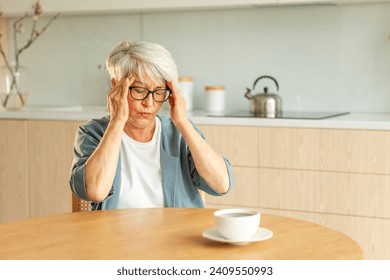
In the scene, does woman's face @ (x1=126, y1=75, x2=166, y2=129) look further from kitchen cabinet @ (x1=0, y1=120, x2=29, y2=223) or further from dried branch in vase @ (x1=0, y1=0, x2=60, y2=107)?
dried branch in vase @ (x1=0, y1=0, x2=60, y2=107)

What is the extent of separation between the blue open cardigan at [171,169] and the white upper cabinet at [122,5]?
175cm

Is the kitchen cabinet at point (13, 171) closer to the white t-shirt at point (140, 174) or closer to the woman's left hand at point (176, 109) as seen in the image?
the white t-shirt at point (140, 174)

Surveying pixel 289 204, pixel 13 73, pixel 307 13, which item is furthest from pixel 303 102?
pixel 13 73

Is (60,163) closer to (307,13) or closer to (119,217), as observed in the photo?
(307,13)

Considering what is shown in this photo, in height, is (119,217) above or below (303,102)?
below

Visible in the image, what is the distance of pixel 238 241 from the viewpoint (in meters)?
1.68

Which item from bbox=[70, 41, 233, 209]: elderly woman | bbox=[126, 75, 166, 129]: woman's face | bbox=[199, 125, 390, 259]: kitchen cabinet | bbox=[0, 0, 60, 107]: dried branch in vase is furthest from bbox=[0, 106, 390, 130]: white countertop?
bbox=[126, 75, 166, 129]: woman's face

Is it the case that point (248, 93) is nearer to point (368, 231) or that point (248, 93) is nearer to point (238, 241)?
point (368, 231)

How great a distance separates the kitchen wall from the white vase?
192 mm

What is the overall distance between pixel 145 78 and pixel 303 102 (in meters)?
2.06

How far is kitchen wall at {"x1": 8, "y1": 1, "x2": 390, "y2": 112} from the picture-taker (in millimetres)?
4074
